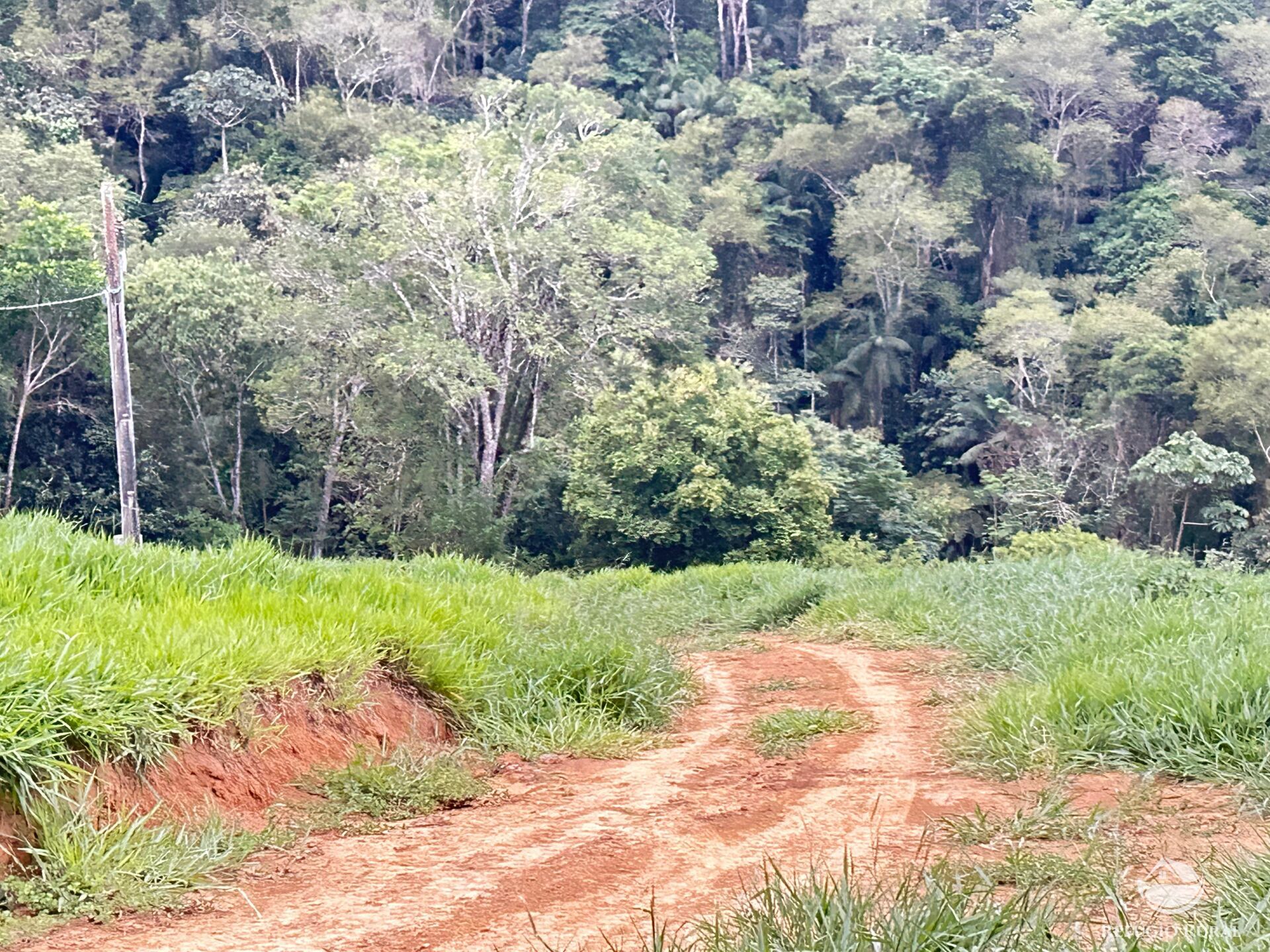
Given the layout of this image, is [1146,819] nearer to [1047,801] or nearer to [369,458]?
[1047,801]

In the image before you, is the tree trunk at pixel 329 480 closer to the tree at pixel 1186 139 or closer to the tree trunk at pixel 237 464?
the tree trunk at pixel 237 464

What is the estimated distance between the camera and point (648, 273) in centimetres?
2622

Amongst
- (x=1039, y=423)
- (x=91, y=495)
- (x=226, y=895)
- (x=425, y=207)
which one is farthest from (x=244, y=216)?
(x=226, y=895)

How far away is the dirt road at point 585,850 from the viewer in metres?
2.94

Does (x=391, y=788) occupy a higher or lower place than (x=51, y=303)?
higher

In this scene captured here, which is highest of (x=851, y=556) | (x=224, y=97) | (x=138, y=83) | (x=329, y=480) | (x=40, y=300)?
(x=138, y=83)

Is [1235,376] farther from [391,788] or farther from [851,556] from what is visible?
[391,788]

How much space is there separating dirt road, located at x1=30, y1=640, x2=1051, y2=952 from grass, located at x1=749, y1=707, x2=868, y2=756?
0.09 meters

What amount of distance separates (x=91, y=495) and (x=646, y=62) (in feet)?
88.2

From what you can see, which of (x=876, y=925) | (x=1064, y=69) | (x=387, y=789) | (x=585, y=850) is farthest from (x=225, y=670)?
(x=1064, y=69)

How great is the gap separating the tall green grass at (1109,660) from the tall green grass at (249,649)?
74.7 inches

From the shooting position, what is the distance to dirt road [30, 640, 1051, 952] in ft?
9.64

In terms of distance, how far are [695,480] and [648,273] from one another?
6701mm

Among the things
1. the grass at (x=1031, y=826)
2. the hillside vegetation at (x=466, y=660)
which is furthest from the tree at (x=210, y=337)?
the grass at (x=1031, y=826)
